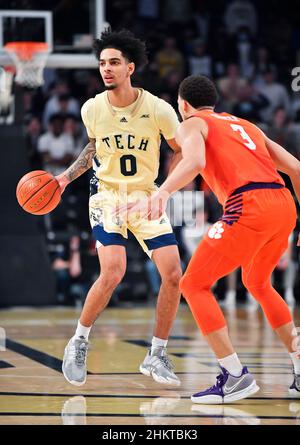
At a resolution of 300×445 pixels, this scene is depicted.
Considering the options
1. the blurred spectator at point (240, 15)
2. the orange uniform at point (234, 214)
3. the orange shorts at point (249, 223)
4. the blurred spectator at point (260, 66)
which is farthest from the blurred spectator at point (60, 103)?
the orange shorts at point (249, 223)

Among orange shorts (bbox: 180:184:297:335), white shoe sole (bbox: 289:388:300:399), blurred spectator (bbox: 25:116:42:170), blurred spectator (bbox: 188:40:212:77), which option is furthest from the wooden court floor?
blurred spectator (bbox: 188:40:212:77)

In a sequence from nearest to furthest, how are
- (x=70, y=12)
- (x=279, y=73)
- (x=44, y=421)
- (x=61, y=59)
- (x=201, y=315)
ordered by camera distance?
(x=44, y=421), (x=201, y=315), (x=61, y=59), (x=70, y=12), (x=279, y=73)

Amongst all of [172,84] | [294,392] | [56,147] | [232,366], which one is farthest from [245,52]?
[232,366]

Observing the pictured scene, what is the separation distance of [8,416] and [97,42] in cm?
289

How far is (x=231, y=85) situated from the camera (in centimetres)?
1656

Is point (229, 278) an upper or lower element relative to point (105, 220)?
lower

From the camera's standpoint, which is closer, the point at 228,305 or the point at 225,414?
the point at 225,414

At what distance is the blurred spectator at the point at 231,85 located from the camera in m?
16.4

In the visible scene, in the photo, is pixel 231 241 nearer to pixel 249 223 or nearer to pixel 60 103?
pixel 249 223

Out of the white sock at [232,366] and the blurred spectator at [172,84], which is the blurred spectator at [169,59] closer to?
the blurred spectator at [172,84]

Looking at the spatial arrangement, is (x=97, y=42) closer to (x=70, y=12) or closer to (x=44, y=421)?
(x=44, y=421)

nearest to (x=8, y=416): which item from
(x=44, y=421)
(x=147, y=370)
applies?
(x=44, y=421)

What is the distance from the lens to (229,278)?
554 inches

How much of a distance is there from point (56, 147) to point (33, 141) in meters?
0.48
